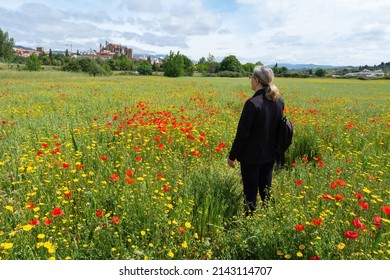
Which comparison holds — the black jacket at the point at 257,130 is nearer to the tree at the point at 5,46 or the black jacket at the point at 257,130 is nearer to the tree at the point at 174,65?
the tree at the point at 174,65

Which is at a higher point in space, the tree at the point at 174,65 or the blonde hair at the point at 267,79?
the tree at the point at 174,65

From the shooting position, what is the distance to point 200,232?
2887 mm

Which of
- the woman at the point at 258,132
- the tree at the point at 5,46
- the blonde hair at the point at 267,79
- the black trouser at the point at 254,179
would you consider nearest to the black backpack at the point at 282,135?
the woman at the point at 258,132

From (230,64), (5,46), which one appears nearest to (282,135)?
(5,46)

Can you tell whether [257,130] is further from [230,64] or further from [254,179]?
[230,64]

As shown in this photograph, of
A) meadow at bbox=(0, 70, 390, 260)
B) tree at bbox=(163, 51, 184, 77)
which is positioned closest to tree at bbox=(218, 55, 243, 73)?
tree at bbox=(163, 51, 184, 77)

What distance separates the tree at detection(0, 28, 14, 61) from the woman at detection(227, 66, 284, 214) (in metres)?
90.5

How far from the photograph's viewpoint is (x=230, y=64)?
100m

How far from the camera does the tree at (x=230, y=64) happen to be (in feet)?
324

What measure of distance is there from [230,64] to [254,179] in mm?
102068

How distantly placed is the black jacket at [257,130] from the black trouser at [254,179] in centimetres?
11

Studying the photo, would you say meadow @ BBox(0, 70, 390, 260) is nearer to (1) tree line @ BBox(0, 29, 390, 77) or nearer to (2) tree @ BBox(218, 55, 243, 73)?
(1) tree line @ BBox(0, 29, 390, 77)

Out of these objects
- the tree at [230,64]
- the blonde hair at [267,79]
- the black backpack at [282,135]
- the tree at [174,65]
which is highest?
the tree at [230,64]
